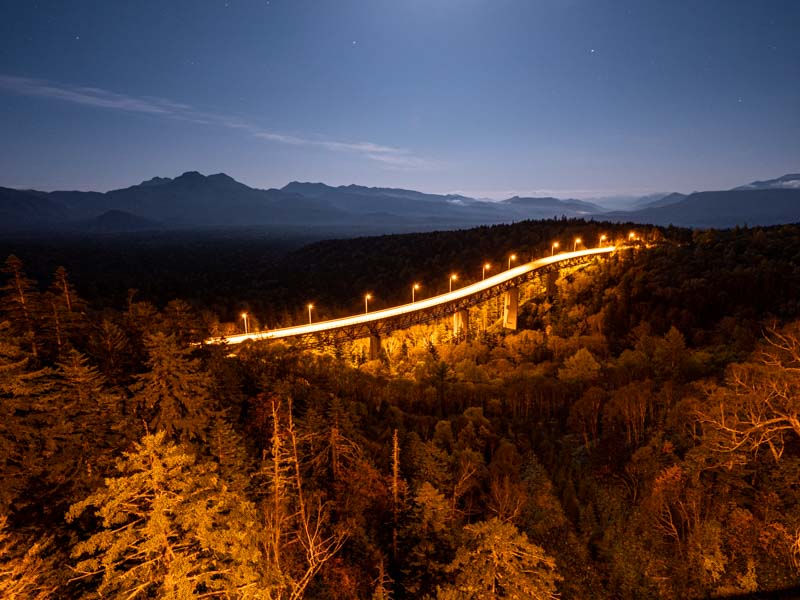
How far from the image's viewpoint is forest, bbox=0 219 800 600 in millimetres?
12852

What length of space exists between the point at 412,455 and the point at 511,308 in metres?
66.7

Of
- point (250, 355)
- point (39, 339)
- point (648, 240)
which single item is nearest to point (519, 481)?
point (250, 355)

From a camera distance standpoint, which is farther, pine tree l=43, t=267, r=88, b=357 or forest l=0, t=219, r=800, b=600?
pine tree l=43, t=267, r=88, b=357

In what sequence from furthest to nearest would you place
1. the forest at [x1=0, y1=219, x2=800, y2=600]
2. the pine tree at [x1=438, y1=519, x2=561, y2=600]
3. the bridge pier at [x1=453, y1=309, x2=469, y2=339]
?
the bridge pier at [x1=453, y1=309, x2=469, y2=339] → the pine tree at [x1=438, y1=519, x2=561, y2=600] → the forest at [x1=0, y1=219, x2=800, y2=600]

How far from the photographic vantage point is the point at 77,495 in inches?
667

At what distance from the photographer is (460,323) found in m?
91.2

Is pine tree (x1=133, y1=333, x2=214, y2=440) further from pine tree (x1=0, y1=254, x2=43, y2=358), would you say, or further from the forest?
pine tree (x1=0, y1=254, x2=43, y2=358)

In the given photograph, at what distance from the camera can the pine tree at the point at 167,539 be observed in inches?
427

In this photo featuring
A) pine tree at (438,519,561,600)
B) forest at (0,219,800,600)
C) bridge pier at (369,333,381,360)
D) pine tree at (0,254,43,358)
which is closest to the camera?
forest at (0,219,800,600)

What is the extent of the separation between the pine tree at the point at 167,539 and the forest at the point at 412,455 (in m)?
0.09

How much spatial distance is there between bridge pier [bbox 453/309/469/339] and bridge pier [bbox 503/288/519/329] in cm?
1249

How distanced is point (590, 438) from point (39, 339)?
62.7m

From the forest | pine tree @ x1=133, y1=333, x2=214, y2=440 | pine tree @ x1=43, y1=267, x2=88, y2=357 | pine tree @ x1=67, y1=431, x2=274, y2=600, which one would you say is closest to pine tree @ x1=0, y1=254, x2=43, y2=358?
the forest

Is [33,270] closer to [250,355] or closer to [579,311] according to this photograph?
[250,355]
